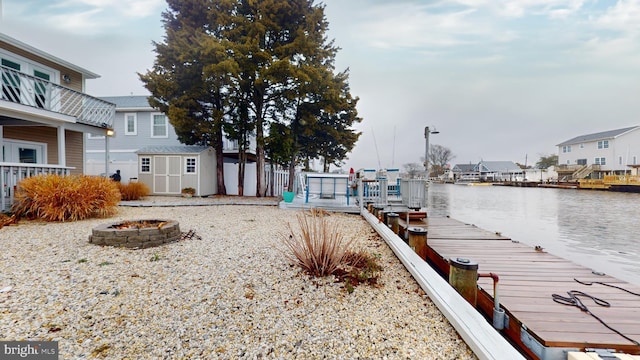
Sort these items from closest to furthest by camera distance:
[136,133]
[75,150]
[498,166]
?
[75,150]
[136,133]
[498,166]

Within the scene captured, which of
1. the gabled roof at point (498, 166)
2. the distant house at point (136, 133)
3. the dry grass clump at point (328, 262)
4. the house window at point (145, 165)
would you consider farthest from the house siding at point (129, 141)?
the gabled roof at point (498, 166)

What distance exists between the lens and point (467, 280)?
280cm

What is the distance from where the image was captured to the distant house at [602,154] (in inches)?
1388

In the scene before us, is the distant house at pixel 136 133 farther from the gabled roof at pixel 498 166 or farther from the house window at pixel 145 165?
the gabled roof at pixel 498 166

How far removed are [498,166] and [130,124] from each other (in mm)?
74887

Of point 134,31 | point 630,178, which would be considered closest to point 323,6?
point 134,31

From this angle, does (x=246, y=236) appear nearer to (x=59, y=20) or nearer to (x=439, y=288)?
(x=439, y=288)

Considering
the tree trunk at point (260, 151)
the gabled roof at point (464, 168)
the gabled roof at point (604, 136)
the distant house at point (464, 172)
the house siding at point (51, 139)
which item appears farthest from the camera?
the gabled roof at point (464, 168)

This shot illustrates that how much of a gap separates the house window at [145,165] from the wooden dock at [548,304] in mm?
13307

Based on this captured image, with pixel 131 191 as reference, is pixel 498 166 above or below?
above

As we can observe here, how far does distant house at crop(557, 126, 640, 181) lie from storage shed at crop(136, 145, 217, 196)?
45842 millimetres

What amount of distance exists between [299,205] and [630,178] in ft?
123

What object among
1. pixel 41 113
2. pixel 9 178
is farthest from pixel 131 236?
pixel 41 113

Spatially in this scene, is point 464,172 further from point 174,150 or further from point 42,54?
point 42,54
